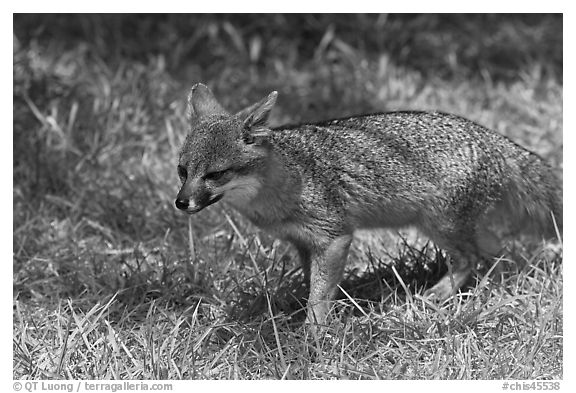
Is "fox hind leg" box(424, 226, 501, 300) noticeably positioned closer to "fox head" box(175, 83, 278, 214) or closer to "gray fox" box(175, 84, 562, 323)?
"gray fox" box(175, 84, 562, 323)

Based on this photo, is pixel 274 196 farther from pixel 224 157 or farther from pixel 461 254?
pixel 461 254

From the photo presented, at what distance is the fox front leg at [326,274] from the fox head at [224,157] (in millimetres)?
570

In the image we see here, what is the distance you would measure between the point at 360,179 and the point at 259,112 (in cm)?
85

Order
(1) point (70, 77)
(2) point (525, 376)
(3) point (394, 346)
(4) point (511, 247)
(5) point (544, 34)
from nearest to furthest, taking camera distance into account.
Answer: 1. (2) point (525, 376)
2. (3) point (394, 346)
3. (4) point (511, 247)
4. (1) point (70, 77)
5. (5) point (544, 34)

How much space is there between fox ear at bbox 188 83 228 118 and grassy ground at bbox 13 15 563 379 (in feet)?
3.00

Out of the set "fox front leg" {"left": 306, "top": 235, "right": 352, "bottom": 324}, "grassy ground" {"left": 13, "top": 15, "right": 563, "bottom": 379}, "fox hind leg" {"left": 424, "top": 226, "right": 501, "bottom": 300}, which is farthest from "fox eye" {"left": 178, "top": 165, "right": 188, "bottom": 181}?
"fox hind leg" {"left": 424, "top": 226, "right": 501, "bottom": 300}

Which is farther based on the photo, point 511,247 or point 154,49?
point 154,49

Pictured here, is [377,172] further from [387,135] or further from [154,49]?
[154,49]

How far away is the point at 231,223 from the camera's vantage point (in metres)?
5.59

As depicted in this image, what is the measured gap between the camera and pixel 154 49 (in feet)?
28.6

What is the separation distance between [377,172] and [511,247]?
47.6 inches

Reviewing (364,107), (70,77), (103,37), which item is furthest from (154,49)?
(364,107)

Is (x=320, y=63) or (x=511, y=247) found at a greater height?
(x=320, y=63)

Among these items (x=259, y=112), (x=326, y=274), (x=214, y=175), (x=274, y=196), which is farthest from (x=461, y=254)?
(x=214, y=175)
